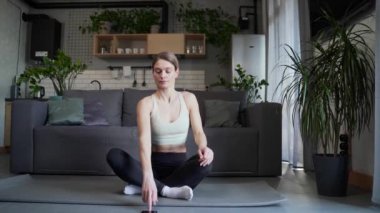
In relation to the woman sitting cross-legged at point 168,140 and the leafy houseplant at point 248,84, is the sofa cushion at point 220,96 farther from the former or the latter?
the woman sitting cross-legged at point 168,140

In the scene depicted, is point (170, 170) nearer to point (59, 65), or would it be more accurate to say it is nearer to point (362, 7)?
point (362, 7)

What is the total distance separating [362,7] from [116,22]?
4.07m

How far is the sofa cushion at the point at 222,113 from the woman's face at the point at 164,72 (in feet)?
4.70

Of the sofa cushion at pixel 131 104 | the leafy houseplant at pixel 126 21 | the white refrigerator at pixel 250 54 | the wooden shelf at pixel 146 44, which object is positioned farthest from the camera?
the leafy houseplant at pixel 126 21

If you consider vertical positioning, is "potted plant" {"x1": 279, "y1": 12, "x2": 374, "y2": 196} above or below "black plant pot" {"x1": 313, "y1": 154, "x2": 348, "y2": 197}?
above

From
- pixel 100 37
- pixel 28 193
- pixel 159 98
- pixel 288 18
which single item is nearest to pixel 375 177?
pixel 159 98

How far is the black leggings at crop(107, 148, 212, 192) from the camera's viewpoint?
2.08 m

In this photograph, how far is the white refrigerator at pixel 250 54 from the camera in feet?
17.0

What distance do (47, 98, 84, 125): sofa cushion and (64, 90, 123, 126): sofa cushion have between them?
200 mm

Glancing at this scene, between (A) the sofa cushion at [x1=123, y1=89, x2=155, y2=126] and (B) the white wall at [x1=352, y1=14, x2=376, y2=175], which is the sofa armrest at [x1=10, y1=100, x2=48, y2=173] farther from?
(B) the white wall at [x1=352, y1=14, x2=376, y2=175]

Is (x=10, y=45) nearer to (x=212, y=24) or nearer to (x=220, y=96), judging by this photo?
(x=212, y=24)

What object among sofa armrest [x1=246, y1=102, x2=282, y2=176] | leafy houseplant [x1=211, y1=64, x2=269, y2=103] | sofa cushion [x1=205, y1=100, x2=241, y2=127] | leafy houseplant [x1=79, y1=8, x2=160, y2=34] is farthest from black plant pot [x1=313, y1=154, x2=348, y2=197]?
leafy houseplant [x1=79, y1=8, x2=160, y2=34]

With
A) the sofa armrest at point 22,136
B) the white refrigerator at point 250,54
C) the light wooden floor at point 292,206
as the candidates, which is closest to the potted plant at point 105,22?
the white refrigerator at point 250,54

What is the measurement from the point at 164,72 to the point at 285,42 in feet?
8.22
